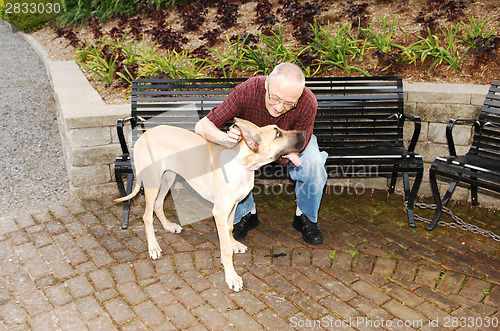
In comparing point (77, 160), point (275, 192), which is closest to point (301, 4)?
point (275, 192)

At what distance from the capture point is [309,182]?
450 cm

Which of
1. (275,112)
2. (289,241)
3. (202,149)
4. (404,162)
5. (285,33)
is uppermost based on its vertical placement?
(285,33)

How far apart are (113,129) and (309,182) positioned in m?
2.40

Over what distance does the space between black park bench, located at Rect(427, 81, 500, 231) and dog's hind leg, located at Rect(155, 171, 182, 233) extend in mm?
2701

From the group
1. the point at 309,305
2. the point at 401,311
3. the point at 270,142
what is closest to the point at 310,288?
the point at 309,305

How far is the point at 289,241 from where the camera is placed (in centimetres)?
463

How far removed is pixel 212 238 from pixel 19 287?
180 centimetres

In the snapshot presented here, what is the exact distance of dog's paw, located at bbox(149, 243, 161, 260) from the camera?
4.29m

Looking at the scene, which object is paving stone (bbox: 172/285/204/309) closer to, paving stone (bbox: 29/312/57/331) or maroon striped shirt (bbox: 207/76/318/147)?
paving stone (bbox: 29/312/57/331)

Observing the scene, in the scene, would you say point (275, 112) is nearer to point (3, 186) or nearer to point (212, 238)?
point (212, 238)

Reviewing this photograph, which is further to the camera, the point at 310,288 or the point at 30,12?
the point at 30,12

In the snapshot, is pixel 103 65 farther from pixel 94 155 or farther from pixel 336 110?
pixel 336 110

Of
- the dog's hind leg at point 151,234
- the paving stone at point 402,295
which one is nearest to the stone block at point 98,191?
the dog's hind leg at point 151,234

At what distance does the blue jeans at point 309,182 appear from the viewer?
14.6 feet
